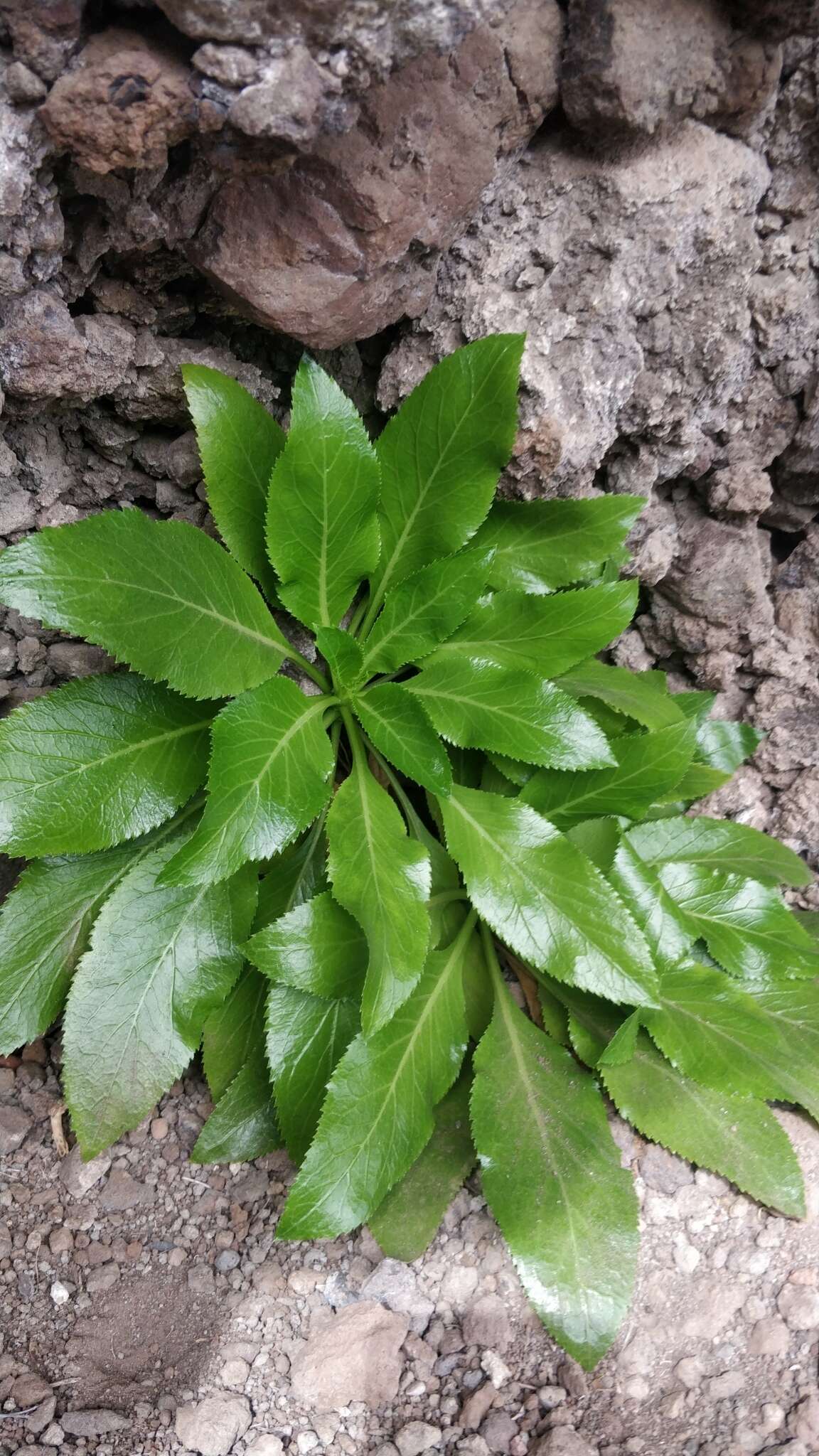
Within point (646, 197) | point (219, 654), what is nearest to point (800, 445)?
A: point (646, 197)

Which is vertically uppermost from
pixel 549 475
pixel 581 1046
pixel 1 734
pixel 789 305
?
pixel 789 305

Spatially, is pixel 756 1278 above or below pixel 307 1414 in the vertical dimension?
above

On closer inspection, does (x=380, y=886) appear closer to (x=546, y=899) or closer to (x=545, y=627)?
(x=546, y=899)

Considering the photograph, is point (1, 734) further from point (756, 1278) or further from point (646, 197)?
point (756, 1278)

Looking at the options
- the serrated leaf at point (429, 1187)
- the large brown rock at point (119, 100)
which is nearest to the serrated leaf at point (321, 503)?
the large brown rock at point (119, 100)

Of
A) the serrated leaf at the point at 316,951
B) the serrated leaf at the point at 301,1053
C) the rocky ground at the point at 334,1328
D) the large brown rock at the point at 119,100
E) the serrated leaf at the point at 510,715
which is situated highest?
the large brown rock at the point at 119,100

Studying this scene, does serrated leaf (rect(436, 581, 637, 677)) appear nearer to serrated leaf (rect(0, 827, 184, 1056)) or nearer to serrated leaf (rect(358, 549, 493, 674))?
serrated leaf (rect(358, 549, 493, 674))

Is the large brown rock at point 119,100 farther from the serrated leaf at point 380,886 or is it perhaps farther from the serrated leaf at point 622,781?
the serrated leaf at point 622,781
